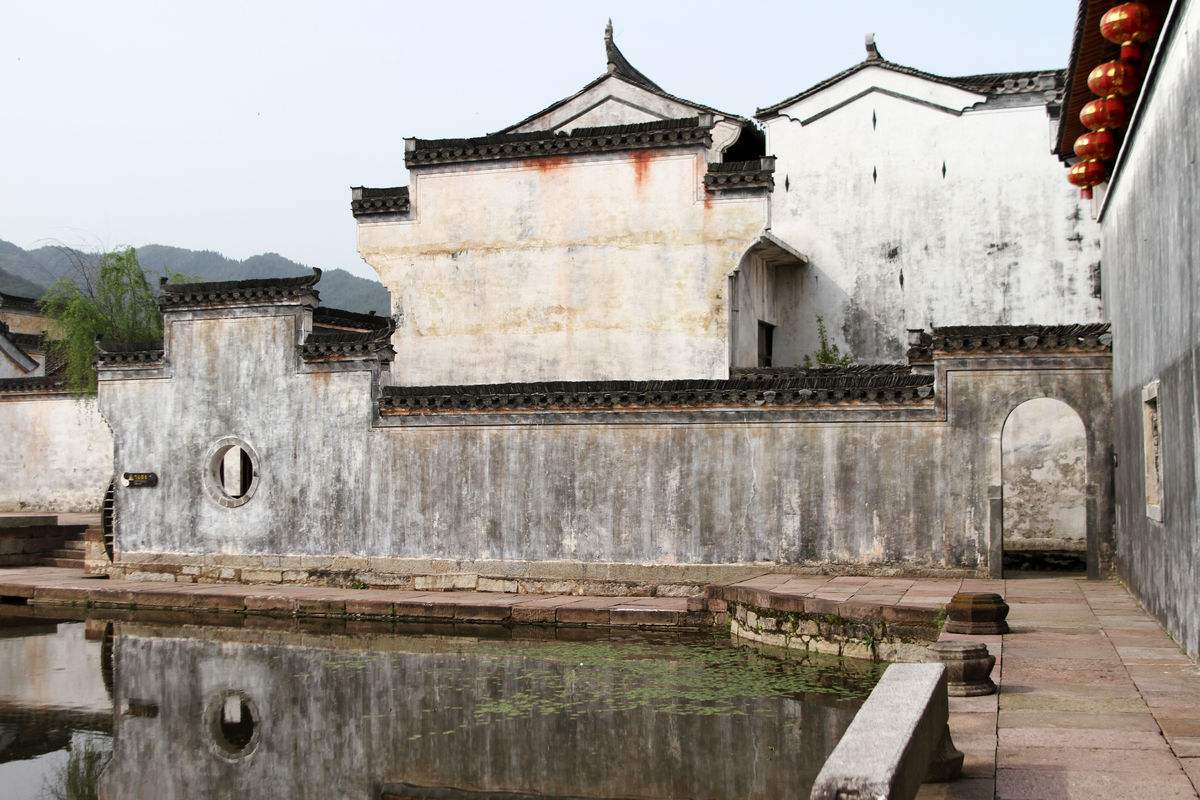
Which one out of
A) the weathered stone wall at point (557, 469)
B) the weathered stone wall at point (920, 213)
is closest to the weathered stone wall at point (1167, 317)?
the weathered stone wall at point (557, 469)

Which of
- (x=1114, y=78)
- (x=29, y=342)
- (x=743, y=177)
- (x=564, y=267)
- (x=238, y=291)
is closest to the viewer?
(x=1114, y=78)

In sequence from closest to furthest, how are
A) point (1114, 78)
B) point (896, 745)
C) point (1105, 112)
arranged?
point (896, 745) → point (1114, 78) → point (1105, 112)

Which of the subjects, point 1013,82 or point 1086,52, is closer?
point 1086,52

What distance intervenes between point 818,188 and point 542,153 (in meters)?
6.17

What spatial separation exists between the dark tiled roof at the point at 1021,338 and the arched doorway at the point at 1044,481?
3821mm

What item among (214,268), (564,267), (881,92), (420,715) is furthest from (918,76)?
(214,268)

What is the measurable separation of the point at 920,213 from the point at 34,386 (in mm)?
18571

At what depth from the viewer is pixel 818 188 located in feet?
73.9

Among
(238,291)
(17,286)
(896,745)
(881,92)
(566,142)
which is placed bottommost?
(896,745)

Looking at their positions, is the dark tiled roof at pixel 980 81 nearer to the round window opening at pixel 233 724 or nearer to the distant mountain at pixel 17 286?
the round window opening at pixel 233 724

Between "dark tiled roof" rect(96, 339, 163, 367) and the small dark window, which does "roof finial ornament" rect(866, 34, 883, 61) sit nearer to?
the small dark window

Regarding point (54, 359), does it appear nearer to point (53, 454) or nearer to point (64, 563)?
point (53, 454)

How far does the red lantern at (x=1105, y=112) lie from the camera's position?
31.0 feet

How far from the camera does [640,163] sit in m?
18.5
